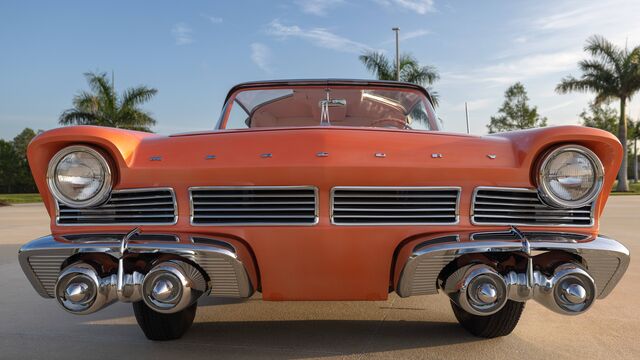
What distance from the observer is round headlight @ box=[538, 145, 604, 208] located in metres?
2.03

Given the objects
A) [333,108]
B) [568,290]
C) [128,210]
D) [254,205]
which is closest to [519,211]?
[568,290]

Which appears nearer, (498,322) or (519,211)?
(519,211)

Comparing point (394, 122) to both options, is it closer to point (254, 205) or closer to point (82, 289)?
point (254, 205)

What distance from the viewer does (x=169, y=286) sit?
1909 mm

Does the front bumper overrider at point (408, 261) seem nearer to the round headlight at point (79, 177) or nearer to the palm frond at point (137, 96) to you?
the round headlight at point (79, 177)

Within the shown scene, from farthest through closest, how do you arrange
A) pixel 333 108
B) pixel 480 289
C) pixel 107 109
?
pixel 107 109 → pixel 333 108 → pixel 480 289

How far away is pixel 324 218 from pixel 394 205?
30cm

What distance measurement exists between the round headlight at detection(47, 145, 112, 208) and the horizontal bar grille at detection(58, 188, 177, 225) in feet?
0.19

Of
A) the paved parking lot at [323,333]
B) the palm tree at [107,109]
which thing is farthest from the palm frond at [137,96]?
the paved parking lot at [323,333]

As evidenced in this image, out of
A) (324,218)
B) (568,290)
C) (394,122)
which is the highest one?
(394,122)

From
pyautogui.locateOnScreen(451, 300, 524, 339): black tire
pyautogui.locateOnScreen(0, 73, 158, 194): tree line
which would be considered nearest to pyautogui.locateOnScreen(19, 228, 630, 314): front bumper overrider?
pyautogui.locateOnScreen(451, 300, 524, 339): black tire

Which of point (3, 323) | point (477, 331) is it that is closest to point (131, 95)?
point (3, 323)

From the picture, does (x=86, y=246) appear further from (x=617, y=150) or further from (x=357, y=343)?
(x=617, y=150)

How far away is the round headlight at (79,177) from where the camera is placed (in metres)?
2.05
